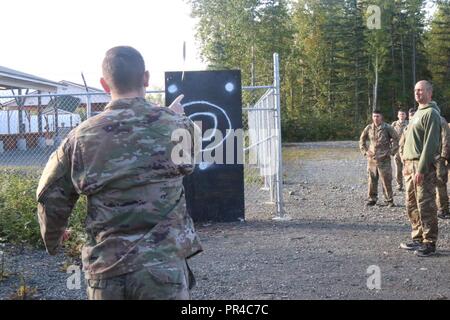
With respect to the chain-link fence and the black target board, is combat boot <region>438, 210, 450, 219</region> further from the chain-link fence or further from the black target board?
the black target board

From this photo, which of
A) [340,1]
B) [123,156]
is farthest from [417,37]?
[123,156]

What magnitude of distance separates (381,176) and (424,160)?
4210 millimetres

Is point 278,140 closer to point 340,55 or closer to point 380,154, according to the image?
point 380,154

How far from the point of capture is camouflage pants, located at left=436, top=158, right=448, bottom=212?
9.06 meters

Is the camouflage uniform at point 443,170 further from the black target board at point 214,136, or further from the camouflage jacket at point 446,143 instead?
the black target board at point 214,136

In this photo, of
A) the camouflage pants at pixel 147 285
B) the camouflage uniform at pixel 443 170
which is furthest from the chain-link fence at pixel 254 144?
the camouflage pants at pixel 147 285

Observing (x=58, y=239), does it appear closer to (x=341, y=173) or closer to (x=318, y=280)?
(x=318, y=280)

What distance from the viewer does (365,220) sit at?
895 centimetres

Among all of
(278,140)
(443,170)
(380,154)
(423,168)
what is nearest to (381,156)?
(380,154)

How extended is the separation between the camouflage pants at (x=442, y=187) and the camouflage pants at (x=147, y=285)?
24.1ft

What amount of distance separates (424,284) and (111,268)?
393 centimetres

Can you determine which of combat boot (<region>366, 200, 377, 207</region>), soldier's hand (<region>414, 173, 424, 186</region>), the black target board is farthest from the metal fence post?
soldier's hand (<region>414, 173, 424, 186</region>)

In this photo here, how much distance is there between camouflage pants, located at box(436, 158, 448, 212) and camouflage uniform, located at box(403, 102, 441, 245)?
104 inches

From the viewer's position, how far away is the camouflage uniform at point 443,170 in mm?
8742
